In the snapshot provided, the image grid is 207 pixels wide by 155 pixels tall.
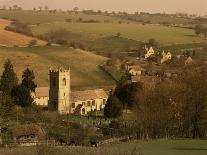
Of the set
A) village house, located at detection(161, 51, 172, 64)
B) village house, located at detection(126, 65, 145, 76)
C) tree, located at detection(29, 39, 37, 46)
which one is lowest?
village house, located at detection(126, 65, 145, 76)

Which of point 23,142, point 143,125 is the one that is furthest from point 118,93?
point 23,142

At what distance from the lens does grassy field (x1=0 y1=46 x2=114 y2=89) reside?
8412 centimetres

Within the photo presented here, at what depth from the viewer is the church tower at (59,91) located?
64812mm

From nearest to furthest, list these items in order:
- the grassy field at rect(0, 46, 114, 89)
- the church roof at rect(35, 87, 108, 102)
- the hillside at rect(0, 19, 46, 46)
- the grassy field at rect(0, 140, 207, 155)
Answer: the grassy field at rect(0, 140, 207, 155) → the church roof at rect(35, 87, 108, 102) → the grassy field at rect(0, 46, 114, 89) → the hillside at rect(0, 19, 46, 46)

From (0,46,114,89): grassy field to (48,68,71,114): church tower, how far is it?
45.7 feet

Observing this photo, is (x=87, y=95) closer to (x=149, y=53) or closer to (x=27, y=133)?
(x=27, y=133)

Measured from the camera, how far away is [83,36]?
437 feet

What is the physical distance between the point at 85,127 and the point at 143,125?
185 inches

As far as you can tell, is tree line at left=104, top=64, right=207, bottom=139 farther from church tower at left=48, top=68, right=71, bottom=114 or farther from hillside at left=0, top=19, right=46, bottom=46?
hillside at left=0, top=19, right=46, bottom=46

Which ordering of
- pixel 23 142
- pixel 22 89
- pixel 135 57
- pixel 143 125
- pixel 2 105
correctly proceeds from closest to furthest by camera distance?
pixel 23 142 → pixel 143 125 → pixel 2 105 → pixel 22 89 → pixel 135 57

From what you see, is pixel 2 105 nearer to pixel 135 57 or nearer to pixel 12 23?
pixel 135 57

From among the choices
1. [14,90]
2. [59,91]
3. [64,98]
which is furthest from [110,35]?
[14,90]

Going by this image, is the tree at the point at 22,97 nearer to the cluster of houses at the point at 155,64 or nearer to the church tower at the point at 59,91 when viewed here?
the church tower at the point at 59,91

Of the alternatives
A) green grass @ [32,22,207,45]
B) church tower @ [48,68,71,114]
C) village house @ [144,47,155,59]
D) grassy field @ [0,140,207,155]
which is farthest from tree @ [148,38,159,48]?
grassy field @ [0,140,207,155]
